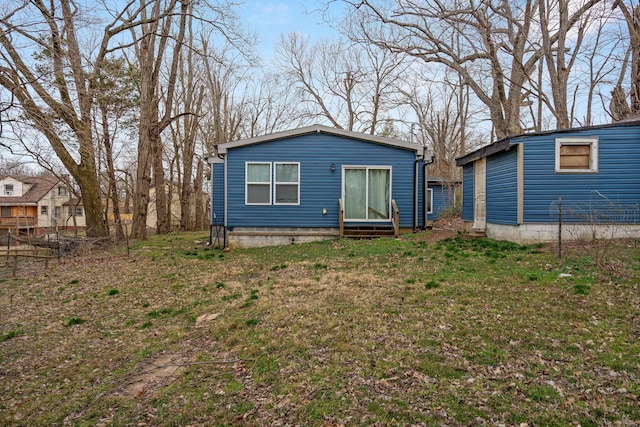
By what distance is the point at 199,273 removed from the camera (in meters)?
8.74

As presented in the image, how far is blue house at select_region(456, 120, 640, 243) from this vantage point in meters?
9.23

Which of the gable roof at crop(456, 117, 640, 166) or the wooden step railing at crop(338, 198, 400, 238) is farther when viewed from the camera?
the wooden step railing at crop(338, 198, 400, 238)

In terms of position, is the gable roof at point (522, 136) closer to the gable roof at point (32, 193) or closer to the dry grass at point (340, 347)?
the dry grass at point (340, 347)

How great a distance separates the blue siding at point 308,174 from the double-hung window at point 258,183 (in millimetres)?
149

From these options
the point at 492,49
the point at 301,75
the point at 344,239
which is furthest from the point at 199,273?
the point at 301,75

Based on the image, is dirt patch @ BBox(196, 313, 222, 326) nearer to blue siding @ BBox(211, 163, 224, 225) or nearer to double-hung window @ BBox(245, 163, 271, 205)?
double-hung window @ BBox(245, 163, 271, 205)

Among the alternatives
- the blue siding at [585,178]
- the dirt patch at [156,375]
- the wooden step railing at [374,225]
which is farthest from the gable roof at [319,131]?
the dirt patch at [156,375]

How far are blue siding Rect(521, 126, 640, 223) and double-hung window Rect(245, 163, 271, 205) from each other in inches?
271


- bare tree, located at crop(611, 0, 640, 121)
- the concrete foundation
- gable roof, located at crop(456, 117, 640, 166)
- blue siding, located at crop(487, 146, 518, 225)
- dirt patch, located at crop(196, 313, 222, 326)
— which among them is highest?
bare tree, located at crop(611, 0, 640, 121)

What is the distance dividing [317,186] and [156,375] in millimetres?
8591

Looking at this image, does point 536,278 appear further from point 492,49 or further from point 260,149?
point 492,49

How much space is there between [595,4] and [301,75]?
18.3 m

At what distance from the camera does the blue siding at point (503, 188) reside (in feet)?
32.6

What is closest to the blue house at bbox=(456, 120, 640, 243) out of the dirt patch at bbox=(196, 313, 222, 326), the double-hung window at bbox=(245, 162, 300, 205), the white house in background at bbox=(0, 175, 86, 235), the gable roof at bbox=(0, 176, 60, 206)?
the double-hung window at bbox=(245, 162, 300, 205)
